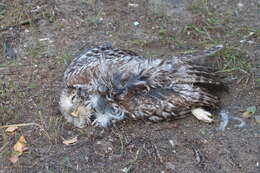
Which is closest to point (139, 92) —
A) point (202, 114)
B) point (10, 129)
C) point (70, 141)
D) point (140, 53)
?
point (202, 114)

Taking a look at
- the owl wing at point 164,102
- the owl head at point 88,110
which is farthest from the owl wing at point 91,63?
the owl wing at point 164,102

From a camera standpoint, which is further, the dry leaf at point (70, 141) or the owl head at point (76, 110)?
the owl head at point (76, 110)

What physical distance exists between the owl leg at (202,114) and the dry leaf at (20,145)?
145 centimetres

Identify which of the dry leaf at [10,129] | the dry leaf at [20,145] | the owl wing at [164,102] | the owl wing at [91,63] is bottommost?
the dry leaf at [20,145]

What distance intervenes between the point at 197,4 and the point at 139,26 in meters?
0.75

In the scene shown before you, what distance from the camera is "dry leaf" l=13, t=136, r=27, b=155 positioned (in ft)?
12.0

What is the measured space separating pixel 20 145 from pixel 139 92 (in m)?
1.08

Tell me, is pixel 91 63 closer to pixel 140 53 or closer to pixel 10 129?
pixel 140 53

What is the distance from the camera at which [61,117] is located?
3.93m

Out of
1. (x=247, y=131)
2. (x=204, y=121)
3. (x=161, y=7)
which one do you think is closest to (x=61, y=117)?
(x=204, y=121)

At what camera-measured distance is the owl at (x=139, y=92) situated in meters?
3.75

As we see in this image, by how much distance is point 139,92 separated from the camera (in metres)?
3.77

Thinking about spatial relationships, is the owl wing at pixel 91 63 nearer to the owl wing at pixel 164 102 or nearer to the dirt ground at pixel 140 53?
the dirt ground at pixel 140 53

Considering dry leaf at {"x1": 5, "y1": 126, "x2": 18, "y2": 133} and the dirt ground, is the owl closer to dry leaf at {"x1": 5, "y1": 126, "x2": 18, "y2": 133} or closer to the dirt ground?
the dirt ground
